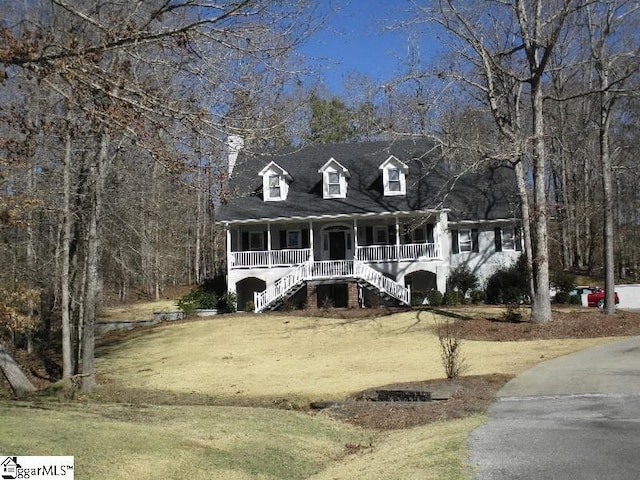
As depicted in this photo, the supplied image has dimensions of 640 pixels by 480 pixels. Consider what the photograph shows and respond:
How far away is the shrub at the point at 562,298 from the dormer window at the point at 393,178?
9.21 meters

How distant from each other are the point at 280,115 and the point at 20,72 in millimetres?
3673

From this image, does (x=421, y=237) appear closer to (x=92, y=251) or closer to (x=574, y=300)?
(x=574, y=300)

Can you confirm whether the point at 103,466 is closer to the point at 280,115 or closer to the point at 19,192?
the point at 280,115

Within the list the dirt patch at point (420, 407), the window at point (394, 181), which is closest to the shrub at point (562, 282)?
the window at point (394, 181)

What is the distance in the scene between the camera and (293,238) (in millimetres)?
36500

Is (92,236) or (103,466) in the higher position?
(92,236)

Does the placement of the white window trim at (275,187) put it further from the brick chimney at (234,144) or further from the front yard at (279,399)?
the brick chimney at (234,144)

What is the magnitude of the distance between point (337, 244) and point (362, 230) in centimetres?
155

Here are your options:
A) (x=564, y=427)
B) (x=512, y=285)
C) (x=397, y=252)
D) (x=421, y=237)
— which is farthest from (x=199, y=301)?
(x=564, y=427)

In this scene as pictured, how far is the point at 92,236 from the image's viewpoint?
1814 cm

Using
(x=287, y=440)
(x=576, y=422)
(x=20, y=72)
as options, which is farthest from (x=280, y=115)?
(x=576, y=422)

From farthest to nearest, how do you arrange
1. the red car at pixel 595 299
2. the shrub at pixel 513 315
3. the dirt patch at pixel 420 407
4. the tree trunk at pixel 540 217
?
1. the red car at pixel 595 299
2. the shrub at pixel 513 315
3. the tree trunk at pixel 540 217
4. the dirt patch at pixel 420 407

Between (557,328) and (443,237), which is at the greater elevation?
(443,237)

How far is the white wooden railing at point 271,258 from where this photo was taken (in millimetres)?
34688
